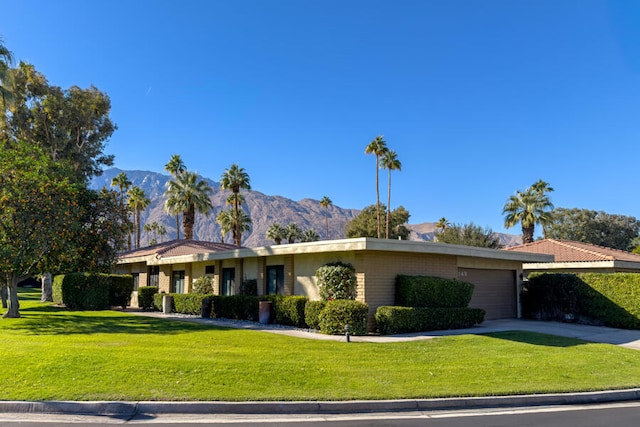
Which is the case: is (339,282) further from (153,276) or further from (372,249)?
(153,276)

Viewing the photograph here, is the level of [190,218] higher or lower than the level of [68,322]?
higher

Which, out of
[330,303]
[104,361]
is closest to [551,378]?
[330,303]

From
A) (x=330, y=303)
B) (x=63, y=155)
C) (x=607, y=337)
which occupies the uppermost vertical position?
(x=63, y=155)

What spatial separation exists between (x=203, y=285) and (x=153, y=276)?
25.5 feet

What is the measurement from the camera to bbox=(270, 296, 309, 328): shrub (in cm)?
1819

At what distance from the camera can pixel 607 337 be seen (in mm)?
16484

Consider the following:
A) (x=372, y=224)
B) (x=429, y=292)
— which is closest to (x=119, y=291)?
(x=429, y=292)

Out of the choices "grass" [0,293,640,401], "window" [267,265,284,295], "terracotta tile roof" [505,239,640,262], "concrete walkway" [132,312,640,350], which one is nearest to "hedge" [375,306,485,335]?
"concrete walkway" [132,312,640,350]

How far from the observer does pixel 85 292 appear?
2731 centimetres

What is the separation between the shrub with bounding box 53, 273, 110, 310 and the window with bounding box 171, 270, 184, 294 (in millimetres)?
3643

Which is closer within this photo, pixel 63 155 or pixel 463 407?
pixel 463 407

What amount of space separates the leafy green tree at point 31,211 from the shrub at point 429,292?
43.1 feet

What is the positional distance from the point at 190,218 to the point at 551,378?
40354mm

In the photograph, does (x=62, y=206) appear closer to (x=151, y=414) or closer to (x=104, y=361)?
(x=104, y=361)
